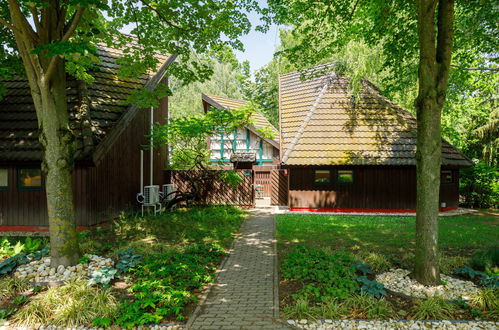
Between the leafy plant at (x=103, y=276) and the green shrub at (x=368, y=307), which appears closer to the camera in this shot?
the green shrub at (x=368, y=307)

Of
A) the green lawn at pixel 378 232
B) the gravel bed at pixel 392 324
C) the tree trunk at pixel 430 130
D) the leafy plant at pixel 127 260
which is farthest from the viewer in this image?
the green lawn at pixel 378 232

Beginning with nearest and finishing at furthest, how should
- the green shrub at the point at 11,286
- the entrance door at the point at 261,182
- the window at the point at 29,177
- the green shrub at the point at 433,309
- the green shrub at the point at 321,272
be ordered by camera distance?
the green shrub at the point at 433,309
the green shrub at the point at 321,272
the green shrub at the point at 11,286
the window at the point at 29,177
the entrance door at the point at 261,182

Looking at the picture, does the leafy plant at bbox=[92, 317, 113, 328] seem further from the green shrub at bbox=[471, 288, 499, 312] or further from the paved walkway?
the green shrub at bbox=[471, 288, 499, 312]

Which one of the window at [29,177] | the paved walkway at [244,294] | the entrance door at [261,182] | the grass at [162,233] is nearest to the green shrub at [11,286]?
the grass at [162,233]

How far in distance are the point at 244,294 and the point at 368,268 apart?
2.70 metres

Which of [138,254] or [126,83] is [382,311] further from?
[126,83]

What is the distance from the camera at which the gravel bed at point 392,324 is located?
14.5 ft

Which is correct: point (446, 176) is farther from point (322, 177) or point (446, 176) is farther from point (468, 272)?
point (468, 272)

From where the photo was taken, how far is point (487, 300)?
4.84 metres

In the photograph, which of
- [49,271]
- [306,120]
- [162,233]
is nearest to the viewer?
[49,271]

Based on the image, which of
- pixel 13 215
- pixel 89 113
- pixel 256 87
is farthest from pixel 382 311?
pixel 256 87

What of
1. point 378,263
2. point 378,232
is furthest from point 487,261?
point 378,232

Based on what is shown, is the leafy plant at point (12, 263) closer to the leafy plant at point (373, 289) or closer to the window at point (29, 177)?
the window at point (29, 177)

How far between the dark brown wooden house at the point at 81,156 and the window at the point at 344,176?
9.93m
